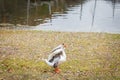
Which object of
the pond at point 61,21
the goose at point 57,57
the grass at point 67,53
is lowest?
the pond at point 61,21

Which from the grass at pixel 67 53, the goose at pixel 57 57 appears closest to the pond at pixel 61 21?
the grass at pixel 67 53

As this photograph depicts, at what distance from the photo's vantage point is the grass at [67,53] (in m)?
11.3

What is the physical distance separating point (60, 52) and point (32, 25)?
17.0 meters

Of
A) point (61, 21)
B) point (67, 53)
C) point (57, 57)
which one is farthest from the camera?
point (61, 21)

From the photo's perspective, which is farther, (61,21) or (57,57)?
(61,21)

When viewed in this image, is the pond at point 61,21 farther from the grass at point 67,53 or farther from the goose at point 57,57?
the goose at point 57,57

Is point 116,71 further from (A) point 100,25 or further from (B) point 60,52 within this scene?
(A) point 100,25

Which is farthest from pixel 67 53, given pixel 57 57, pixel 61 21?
pixel 61 21

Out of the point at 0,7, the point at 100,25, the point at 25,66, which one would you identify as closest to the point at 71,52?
the point at 25,66

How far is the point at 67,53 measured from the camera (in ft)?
48.4

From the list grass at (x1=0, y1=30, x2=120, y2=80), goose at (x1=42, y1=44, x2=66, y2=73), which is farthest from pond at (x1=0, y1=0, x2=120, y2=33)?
goose at (x1=42, y1=44, x2=66, y2=73)

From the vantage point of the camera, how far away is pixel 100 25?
30.3 meters

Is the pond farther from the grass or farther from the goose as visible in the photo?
the goose

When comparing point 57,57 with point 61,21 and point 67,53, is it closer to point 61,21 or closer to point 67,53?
point 67,53
